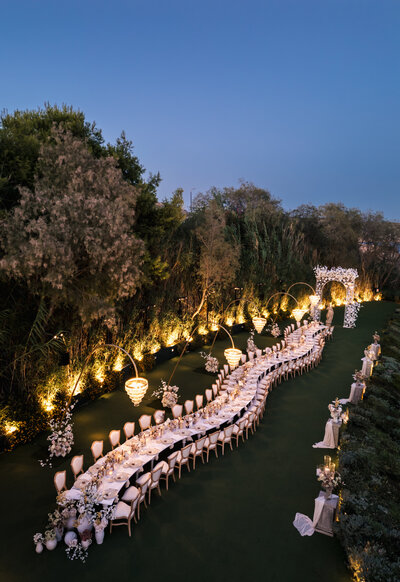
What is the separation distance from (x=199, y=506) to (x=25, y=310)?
24.7 feet

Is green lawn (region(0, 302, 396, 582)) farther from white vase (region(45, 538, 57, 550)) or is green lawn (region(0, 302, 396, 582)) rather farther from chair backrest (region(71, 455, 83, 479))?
chair backrest (region(71, 455, 83, 479))

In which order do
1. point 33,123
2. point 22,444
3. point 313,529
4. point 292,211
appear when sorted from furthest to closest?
point 292,211
point 33,123
point 22,444
point 313,529

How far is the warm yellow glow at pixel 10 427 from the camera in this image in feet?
32.4

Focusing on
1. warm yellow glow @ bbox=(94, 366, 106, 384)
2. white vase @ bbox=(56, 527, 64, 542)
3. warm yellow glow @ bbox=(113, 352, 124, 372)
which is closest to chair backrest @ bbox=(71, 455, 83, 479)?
white vase @ bbox=(56, 527, 64, 542)

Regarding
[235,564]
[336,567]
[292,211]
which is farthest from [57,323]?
[292,211]

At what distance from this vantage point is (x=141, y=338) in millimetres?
17297

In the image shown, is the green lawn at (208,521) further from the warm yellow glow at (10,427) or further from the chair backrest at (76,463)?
the chair backrest at (76,463)

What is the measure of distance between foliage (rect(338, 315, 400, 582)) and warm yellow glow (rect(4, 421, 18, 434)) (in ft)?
27.2

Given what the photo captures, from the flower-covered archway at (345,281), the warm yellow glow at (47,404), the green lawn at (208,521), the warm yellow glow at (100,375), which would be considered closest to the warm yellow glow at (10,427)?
the green lawn at (208,521)

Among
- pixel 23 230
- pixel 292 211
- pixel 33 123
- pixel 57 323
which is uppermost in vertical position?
pixel 292 211

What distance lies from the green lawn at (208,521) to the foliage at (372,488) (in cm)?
53

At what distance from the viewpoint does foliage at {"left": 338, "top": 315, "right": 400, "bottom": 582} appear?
20.0 ft

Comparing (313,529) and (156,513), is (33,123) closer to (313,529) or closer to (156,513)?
A: (156,513)

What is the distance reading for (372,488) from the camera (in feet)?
29.3
